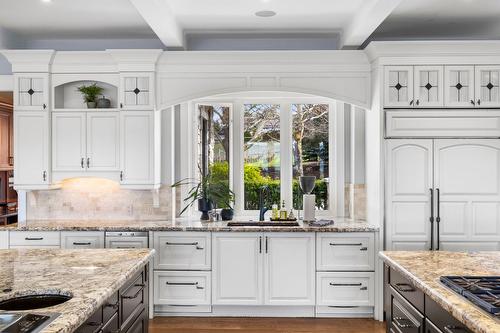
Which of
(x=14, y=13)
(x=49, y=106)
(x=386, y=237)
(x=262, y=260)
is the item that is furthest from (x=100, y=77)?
(x=386, y=237)

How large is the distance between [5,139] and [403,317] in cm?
677

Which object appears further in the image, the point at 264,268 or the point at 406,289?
the point at 264,268

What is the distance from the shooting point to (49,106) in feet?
15.5

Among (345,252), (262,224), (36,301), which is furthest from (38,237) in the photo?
(345,252)

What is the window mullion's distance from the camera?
209 inches

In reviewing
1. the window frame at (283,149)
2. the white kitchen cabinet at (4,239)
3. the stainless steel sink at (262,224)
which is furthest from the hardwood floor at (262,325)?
the white kitchen cabinet at (4,239)

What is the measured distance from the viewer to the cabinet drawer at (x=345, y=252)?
4422 millimetres

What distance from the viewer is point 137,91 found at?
186 inches

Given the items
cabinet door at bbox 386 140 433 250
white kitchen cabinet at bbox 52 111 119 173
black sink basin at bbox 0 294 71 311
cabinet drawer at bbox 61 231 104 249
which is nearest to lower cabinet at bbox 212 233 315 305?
cabinet door at bbox 386 140 433 250

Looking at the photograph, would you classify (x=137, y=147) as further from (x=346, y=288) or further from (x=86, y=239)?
(x=346, y=288)

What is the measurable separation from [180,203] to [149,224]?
63cm

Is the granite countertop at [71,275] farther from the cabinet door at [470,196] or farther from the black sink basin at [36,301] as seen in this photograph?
the cabinet door at [470,196]

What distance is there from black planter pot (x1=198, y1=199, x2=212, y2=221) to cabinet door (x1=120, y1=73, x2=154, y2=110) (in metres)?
1.11

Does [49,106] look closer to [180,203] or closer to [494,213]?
[180,203]
